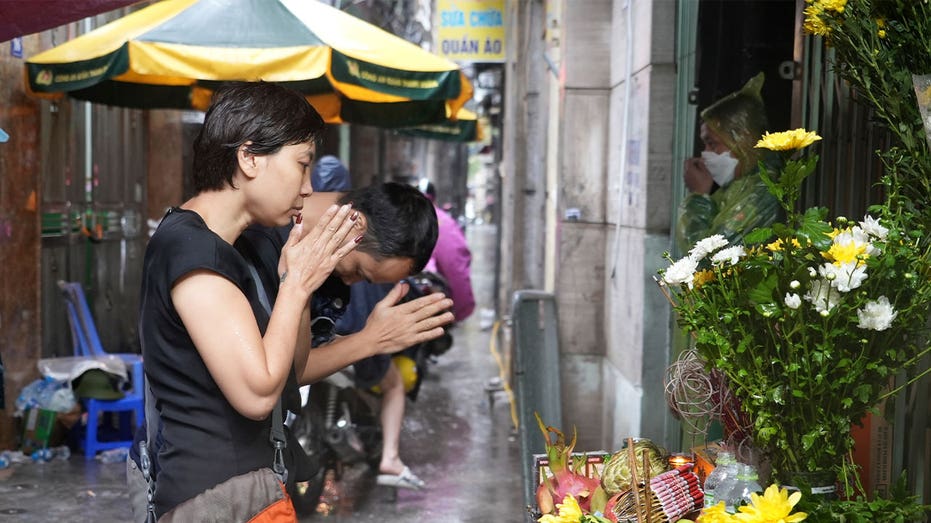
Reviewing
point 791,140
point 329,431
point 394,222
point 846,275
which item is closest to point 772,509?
point 846,275

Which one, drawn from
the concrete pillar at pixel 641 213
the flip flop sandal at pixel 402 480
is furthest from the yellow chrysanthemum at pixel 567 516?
the flip flop sandal at pixel 402 480

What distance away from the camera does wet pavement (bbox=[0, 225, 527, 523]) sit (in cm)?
648

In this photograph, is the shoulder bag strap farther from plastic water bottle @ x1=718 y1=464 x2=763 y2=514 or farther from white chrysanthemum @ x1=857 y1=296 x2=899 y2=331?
white chrysanthemum @ x1=857 y1=296 x2=899 y2=331

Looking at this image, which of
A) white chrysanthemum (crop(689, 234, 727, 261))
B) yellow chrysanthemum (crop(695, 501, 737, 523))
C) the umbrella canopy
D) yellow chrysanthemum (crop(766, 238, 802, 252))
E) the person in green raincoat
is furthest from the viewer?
the umbrella canopy

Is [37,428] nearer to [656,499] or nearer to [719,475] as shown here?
[656,499]

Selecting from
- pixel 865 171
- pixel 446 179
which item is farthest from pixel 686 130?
pixel 446 179

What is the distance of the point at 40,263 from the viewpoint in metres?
8.02

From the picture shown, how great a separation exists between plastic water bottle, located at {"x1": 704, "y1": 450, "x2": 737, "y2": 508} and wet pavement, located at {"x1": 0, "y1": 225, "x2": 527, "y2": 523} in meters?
3.85

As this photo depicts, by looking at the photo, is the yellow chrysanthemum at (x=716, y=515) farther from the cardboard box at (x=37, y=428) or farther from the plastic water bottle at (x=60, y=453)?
the plastic water bottle at (x=60, y=453)

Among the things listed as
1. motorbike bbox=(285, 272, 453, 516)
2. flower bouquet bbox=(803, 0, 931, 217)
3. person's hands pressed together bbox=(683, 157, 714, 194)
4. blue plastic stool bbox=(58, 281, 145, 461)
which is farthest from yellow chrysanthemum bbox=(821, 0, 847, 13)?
blue plastic stool bbox=(58, 281, 145, 461)

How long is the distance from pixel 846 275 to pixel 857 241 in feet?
0.35

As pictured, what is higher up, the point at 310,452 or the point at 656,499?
the point at 656,499

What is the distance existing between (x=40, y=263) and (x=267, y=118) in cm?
591

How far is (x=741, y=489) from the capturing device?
2613 millimetres
